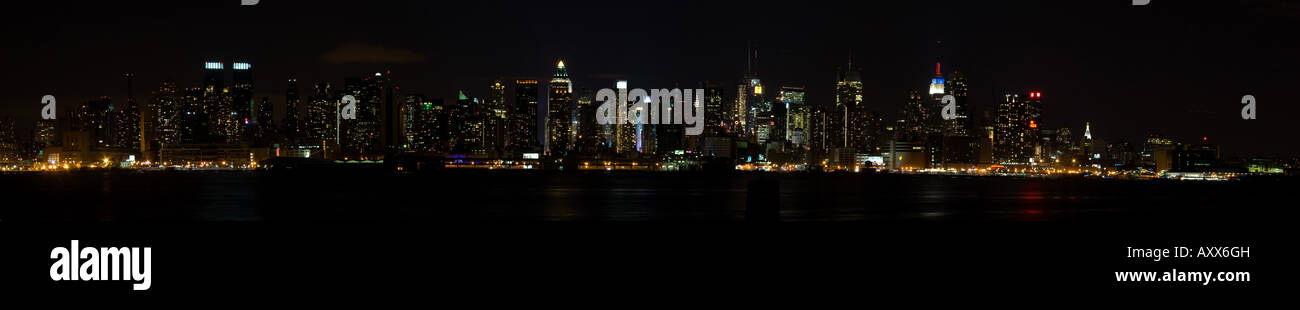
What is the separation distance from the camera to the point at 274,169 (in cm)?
15475

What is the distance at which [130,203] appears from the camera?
49.3 m
